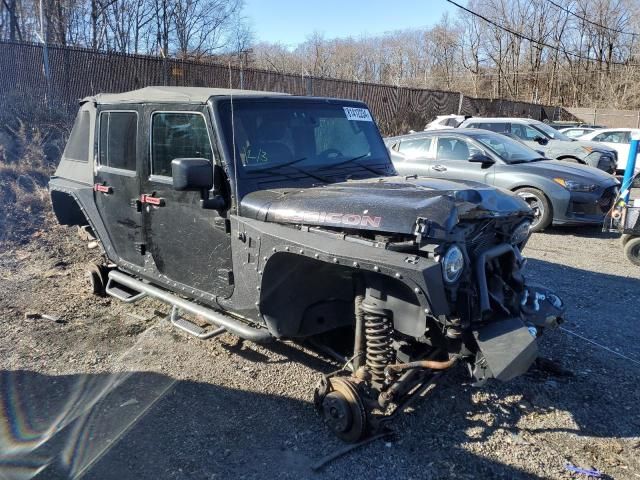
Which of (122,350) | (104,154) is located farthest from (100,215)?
(122,350)

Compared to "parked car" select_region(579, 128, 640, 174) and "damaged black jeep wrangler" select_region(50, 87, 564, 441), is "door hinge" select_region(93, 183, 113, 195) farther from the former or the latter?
"parked car" select_region(579, 128, 640, 174)

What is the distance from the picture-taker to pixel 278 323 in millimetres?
3578

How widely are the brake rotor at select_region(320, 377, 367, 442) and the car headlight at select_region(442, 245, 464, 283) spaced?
3.06 ft

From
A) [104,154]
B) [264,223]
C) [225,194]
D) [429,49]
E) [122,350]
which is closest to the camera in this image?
[264,223]

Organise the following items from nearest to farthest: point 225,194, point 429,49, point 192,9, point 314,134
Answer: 1. point 225,194
2. point 314,134
3. point 192,9
4. point 429,49

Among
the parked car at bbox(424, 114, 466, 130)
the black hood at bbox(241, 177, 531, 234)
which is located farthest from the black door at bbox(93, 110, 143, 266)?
the parked car at bbox(424, 114, 466, 130)

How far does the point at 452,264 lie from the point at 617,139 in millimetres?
17373

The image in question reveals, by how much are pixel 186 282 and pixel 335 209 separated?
167cm

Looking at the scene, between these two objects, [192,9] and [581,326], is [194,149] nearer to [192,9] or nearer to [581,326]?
[581,326]

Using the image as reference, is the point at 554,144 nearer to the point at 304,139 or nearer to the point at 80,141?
the point at 304,139

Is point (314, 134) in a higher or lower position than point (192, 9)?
lower

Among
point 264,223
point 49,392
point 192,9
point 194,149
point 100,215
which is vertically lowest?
point 49,392

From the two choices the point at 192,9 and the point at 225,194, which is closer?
the point at 225,194

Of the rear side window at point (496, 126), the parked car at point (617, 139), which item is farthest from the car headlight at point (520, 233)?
the parked car at point (617, 139)
